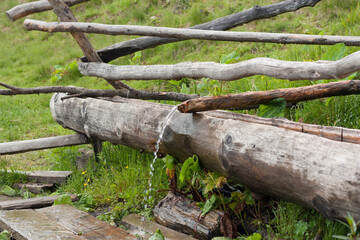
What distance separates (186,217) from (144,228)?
378mm

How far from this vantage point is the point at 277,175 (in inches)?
102

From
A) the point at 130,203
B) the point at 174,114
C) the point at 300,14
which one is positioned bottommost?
the point at 130,203

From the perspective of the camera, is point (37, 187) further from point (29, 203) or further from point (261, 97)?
point (261, 97)

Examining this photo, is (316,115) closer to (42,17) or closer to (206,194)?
(206,194)

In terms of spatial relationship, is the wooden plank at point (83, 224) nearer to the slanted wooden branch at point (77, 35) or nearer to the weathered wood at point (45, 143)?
the weathered wood at point (45, 143)

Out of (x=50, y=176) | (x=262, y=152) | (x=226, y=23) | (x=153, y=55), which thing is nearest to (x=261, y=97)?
(x=262, y=152)

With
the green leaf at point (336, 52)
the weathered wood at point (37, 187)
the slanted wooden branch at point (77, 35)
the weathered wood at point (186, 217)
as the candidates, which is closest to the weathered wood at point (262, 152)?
the weathered wood at point (186, 217)

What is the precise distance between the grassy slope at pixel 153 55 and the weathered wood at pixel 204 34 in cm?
57

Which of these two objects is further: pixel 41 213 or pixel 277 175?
pixel 41 213

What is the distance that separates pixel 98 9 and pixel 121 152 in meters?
8.76

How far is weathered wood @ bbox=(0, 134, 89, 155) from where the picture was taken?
530 centimetres

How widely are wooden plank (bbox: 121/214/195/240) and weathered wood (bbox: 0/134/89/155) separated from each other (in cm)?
185

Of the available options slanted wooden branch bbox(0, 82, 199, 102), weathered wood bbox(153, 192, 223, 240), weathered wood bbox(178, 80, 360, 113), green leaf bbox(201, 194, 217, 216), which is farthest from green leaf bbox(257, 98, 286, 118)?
slanted wooden branch bbox(0, 82, 199, 102)

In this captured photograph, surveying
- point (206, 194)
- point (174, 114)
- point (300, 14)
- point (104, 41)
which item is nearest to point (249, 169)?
point (206, 194)
